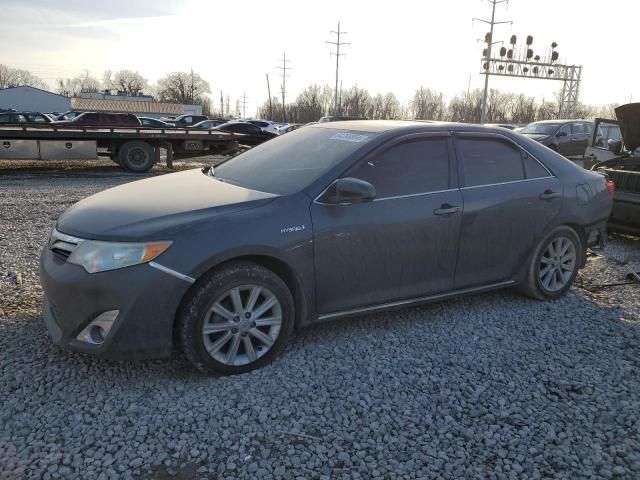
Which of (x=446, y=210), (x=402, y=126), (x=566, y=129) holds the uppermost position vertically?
(x=402, y=126)

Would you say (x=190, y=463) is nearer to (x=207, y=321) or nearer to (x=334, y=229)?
(x=207, y=321)

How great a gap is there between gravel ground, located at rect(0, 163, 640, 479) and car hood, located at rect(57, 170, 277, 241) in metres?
0.91

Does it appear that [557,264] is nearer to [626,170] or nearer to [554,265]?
[554,265]

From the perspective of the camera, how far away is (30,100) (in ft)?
273

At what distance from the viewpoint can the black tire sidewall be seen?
456cm

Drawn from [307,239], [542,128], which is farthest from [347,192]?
[542,128]

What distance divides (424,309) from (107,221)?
2.65 metres

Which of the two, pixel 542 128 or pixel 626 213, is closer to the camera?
pixel 626 213

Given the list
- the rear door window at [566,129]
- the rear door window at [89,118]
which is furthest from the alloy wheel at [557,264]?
the rear door window at [89,118]

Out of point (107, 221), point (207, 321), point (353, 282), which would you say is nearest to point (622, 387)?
point (353, 282)

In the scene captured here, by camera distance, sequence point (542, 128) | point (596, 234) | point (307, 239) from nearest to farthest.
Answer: point (307, 239)
point (596, 234)
point (542, 128)

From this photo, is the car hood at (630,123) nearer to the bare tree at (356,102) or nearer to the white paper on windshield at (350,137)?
the white paper on windshield at (350,137)

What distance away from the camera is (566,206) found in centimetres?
460

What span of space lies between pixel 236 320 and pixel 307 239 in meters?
0.68
